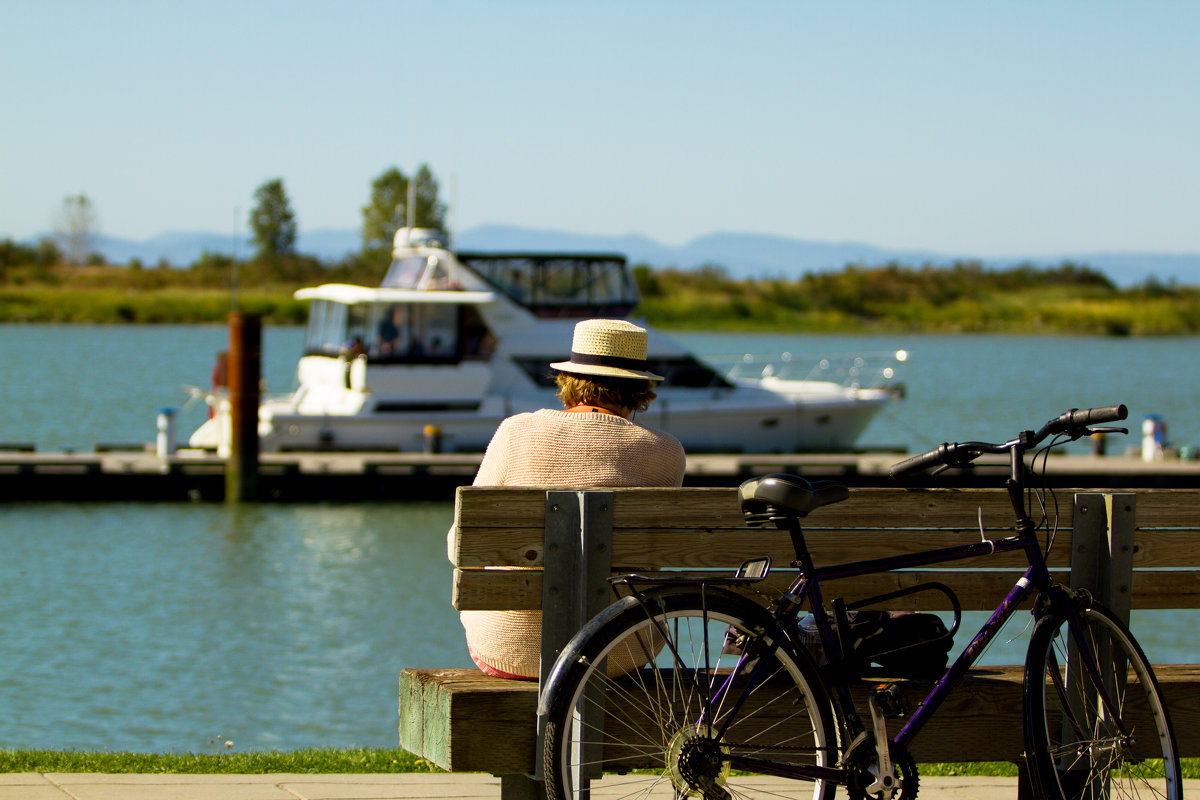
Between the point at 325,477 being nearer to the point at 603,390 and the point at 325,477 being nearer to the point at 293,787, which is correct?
the point at 293,787

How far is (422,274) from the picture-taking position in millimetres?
24984

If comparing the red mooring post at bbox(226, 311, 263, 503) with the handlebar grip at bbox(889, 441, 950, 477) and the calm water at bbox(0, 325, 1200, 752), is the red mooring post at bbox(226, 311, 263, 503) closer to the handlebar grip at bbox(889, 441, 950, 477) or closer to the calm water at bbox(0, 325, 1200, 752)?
the calm water at bbox(0, 325, 1200, 752)

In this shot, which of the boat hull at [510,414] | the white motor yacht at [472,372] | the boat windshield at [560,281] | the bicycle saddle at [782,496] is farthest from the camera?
the boat windshield at [560,281]

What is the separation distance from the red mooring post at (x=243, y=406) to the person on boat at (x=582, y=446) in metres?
16.6

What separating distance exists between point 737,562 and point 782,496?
12.2 inches

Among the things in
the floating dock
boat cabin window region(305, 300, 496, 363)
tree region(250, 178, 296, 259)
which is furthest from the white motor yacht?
tree region(250, 178, 296, 259)

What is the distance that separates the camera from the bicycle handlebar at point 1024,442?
3.69 meters

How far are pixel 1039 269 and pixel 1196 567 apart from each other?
11887 centimetres

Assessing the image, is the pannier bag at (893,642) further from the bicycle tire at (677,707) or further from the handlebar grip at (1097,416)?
the handlebar grip at (1097,416)

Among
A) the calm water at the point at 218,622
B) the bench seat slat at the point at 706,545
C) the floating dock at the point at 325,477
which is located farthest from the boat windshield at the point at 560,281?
the bench seat slat at the point at 706,545

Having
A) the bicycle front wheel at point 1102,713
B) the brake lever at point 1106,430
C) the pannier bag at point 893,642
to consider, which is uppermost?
the brake lever at point 1106,430

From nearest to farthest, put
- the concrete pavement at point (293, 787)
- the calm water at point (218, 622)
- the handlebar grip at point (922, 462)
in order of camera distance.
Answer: the handlebar grip at point (922, 462) < the concrete pavement at point (293, 787) < the calm water at point (218, 622)

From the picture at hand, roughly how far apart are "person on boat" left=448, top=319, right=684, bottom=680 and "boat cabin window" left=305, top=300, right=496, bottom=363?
20.1 metres

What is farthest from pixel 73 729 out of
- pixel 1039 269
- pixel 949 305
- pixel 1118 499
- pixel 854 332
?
pixel 1039 269
